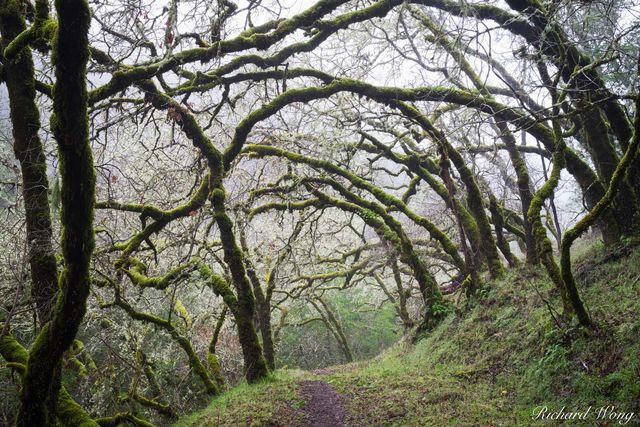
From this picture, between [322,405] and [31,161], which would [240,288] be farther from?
[31,161]

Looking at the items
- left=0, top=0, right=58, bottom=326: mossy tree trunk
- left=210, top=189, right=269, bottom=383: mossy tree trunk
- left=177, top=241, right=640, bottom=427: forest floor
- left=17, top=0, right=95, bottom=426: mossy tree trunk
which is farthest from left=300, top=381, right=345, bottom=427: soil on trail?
left=0, top=0, right=58, bottom=326: mossy tree trunk

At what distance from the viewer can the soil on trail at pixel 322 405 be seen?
6.22 m

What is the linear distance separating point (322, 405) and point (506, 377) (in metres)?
2.74

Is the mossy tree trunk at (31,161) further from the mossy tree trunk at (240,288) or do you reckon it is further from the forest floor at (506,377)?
the mossy tree trunk at (240,288)

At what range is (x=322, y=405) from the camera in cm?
698

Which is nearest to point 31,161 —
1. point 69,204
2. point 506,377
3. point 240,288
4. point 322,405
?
point 69,204

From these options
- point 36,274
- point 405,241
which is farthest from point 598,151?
point 36,274

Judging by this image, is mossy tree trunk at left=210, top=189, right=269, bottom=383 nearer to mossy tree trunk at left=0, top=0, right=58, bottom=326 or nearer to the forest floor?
the forest floor

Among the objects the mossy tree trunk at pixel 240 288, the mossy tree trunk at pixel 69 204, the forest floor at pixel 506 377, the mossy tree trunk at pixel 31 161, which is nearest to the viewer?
the mossy tree trunk at pixel 69 204

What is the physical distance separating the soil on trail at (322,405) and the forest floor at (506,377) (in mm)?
17

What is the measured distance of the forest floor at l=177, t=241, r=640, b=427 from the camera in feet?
14.8

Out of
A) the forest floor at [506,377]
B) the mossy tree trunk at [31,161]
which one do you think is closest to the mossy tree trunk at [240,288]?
the forest floor at [506,377]

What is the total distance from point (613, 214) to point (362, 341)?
57.9ft

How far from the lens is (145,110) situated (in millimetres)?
6766
